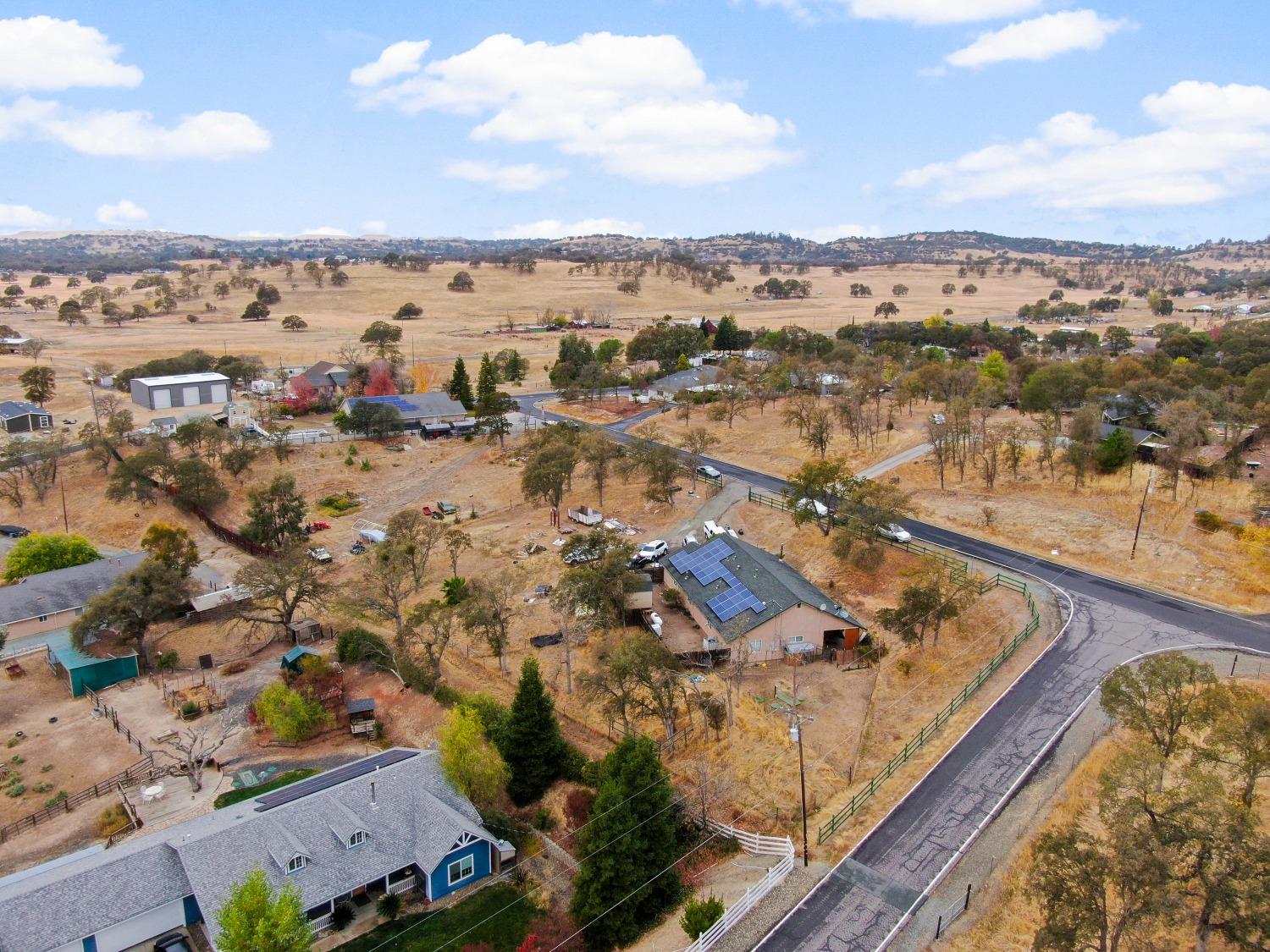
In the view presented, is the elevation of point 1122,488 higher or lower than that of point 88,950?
higher

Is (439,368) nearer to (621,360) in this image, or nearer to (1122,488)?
(621,360)

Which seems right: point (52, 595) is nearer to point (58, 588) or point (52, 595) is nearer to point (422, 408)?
point (58, 588)

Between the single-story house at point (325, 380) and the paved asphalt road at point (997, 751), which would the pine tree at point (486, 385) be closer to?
the single-story house at point (325, 380)

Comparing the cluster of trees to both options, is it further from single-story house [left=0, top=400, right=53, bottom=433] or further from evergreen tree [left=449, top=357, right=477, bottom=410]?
single-story house [left=0, top=400, right=53, bottom=433]

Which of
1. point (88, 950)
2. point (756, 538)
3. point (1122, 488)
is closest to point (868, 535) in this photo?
point (756, 538)

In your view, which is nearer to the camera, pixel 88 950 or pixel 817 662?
pixel 88 950

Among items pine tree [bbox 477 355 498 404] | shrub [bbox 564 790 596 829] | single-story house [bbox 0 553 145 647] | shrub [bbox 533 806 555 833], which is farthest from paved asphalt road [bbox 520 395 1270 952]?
pine tree [bbox 477 355 498 404]
